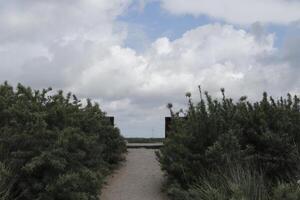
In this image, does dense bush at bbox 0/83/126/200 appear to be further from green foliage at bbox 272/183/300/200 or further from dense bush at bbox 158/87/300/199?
green foliage at bbox 272/183/300/200

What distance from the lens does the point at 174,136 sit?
1622 centimetres

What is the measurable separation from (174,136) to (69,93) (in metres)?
2.81

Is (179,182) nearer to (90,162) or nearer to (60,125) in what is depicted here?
(90,162)

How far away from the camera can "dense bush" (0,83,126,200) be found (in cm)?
1314

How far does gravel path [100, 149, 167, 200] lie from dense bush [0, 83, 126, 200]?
3.89 feet

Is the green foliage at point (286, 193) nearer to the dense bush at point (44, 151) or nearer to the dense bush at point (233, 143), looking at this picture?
the dense bush at point (233, 143)

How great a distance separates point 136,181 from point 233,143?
386 cm

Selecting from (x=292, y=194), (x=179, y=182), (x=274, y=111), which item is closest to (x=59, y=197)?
(x=179, y=182)

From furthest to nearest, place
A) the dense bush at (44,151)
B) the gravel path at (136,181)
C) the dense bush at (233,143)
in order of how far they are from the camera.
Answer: the gravel path at (136,181) → the dense bush at (233,143) → the dense bush at (44,151)

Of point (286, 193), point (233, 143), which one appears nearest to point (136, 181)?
point (233, 143)

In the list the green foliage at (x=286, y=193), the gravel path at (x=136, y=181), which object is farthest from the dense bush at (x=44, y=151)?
the green foliage at (x=286, y=193)

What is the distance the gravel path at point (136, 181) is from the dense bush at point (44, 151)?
1187 millimetres

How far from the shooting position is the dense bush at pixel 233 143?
14.5 metres

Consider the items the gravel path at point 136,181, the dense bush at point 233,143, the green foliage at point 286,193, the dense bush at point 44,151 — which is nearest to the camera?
the green foliage at point 286,193
